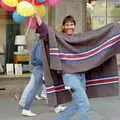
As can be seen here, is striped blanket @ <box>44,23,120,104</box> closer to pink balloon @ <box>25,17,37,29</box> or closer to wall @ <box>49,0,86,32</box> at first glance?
pink balloon @ <box>25,17,37,29</box>

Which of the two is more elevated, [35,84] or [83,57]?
[83,57]

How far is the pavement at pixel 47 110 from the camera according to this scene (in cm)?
747

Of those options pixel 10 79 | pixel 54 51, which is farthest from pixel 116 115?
pixel 10 79

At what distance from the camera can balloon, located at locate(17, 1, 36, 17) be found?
6055mm

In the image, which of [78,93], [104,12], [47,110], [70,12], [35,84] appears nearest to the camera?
[78,93]

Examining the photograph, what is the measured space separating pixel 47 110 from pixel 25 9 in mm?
2476

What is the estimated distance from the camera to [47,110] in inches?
316

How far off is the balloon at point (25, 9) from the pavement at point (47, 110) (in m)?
1.95

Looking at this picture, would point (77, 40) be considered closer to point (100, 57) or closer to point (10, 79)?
point (100, 57)

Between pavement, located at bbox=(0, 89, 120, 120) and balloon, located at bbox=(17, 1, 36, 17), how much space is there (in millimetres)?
1949

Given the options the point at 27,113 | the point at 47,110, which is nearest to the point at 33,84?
the point at 27,113

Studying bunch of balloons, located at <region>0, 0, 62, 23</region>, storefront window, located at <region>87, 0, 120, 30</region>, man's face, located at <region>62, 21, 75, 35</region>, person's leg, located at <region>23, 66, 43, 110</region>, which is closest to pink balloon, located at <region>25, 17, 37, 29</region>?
bunch of balloons, located at <region>0, 0, 62, 23</region>

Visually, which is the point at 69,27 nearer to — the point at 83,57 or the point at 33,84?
the point at 83,57

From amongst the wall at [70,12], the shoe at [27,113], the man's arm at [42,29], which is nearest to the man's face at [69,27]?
the man's arm at [42,29]
